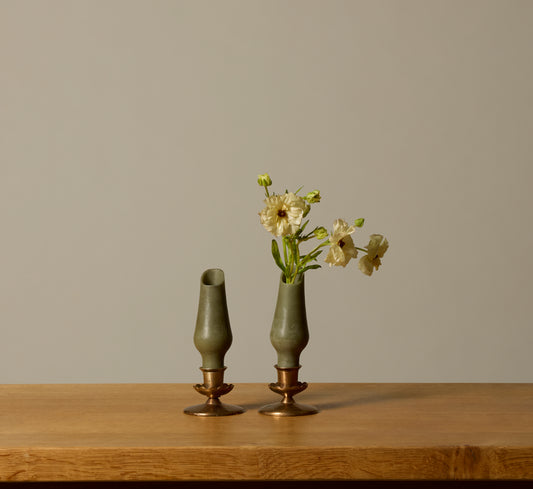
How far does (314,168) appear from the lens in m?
3.38

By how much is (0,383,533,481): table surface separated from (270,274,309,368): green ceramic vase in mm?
120

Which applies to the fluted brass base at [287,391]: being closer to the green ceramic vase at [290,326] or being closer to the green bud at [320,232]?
the green ceramic vase at [290,326]

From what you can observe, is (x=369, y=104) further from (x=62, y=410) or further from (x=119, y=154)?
(x=62, y=410)

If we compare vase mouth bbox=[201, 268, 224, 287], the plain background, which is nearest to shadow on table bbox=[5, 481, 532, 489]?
vase mouth bbox=[201, 268, 224, 287]

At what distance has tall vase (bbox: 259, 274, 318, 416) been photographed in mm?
1652

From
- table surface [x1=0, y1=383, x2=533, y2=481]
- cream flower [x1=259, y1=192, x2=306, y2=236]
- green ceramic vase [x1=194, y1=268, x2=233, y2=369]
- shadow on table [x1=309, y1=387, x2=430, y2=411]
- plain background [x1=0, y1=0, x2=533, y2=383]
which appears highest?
plain background [x1=0, y1=0, x2=533, y2=383]

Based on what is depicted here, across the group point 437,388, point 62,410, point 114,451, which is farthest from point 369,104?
point 114,451

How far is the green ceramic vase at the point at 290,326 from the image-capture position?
1.65 meters

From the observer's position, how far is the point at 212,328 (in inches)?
65.2

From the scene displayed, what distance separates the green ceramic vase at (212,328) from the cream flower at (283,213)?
151 millimetres

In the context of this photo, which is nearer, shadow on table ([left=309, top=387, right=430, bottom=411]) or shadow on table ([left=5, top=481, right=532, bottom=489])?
shadow on table ([left=5, top=481, right=532, bottom=489])

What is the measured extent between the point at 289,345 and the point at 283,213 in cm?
25

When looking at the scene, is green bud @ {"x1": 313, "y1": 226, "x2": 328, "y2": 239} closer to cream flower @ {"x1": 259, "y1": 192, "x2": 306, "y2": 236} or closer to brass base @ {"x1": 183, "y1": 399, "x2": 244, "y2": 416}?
cream flower @ {"x1": 259, "y1": 192, "x2": 306, "y2": 236}

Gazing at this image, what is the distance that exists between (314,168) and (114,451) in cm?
212
